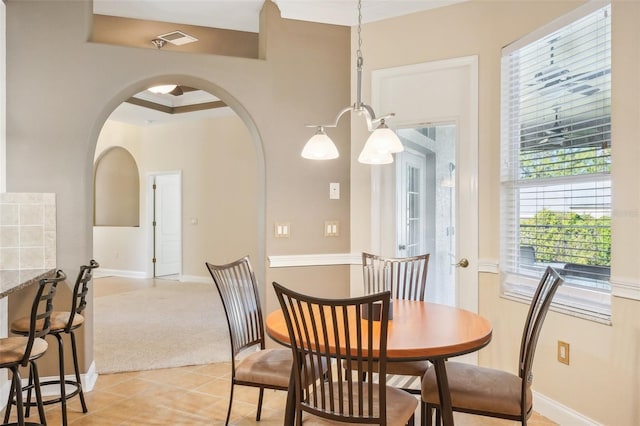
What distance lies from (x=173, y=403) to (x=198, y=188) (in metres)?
5.25

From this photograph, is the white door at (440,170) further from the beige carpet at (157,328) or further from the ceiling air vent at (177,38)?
the beige carpet at (157,328)


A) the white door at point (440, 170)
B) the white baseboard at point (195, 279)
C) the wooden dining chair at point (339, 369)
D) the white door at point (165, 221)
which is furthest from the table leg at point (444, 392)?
the white door at point (165, 221)

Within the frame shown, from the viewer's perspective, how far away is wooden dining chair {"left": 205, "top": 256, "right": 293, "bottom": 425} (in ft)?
7.52

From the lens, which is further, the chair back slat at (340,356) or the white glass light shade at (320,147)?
the white glass light shade at (320,147)

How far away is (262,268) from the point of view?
3723 mm

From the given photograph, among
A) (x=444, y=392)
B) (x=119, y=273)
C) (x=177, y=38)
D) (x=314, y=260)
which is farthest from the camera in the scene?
(x=119, y=273)

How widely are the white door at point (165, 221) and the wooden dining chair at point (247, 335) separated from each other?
5.95 metres

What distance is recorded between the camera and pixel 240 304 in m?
2.66

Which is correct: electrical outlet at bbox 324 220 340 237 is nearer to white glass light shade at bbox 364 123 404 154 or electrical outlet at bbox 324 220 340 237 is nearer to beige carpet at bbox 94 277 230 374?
beige carpet at bbox 94 277 230 374

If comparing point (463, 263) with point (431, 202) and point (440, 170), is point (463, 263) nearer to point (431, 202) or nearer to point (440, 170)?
point (431, 202)

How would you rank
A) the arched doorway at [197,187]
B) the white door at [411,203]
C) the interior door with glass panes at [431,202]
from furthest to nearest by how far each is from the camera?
the arched doorway at [197,187]
the white door at [411,203]
the interior door with glass panes at [431,202]

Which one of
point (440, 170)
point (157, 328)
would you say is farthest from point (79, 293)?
point (440, 170)

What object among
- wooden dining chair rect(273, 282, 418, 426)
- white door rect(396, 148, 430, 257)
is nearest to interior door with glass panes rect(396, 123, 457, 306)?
white door rect(396, 148, 430, 257)

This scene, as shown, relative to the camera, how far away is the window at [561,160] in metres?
2.55
